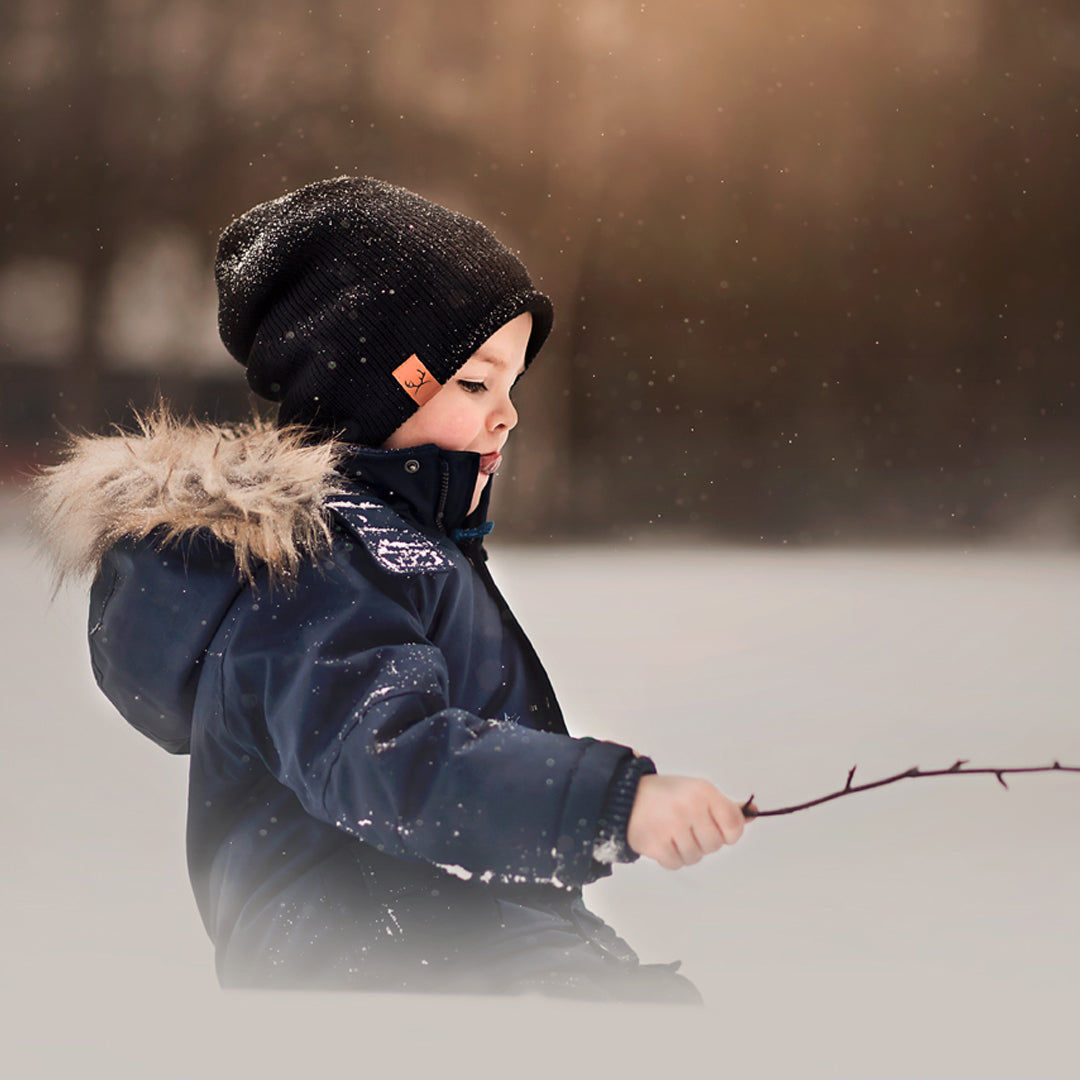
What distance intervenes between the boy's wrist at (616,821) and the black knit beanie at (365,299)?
186 millimetres

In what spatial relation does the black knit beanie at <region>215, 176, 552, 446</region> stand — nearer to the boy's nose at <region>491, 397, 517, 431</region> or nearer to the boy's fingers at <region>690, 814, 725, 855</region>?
the boy's nose at <region>491, 397, 517, 431</region>

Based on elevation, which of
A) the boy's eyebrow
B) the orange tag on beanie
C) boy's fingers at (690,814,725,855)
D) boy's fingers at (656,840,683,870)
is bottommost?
boy's fingers at (656,840,683,870)

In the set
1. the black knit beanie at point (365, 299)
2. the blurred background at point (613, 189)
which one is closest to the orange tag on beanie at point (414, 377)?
the black knit beanie at point (365, 299)

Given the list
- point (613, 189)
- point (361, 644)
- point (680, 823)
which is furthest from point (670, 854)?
point (613, 189)

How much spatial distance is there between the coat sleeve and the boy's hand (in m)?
0.01

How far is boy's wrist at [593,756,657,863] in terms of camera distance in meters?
0.25

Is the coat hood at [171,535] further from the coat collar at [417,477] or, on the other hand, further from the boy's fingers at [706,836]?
the boy's fingers at [706,836]

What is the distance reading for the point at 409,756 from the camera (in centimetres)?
26

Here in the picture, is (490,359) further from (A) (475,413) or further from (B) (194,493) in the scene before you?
(B) (194,493)

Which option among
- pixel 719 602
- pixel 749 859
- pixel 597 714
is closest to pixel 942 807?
pixel 749 859

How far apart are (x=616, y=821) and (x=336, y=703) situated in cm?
9

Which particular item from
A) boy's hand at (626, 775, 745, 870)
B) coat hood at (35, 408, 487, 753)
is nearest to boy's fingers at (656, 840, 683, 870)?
boy's hand at (626, 775, 745, 870)

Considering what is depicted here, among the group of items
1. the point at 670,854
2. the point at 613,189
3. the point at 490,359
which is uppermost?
the point at 613,189

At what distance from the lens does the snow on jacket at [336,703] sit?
26cm
